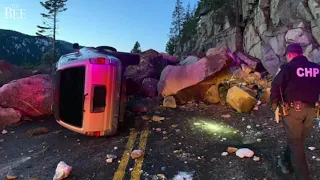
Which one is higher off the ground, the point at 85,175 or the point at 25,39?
the point at 25,39

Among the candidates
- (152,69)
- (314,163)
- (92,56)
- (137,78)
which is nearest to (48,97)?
(92,56)

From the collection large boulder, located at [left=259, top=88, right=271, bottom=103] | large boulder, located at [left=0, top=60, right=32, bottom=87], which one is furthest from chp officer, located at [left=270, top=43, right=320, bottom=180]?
large boulder, located at [left=0, top=60, right=32, bottom=87]

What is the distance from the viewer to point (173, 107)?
7449 mm

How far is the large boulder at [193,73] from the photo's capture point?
7.51 metres

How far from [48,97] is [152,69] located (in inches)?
176

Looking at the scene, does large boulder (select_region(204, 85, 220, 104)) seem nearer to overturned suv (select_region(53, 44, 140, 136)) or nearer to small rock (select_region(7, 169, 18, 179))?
overturned suv (select_region(53, 44, 140, 136))

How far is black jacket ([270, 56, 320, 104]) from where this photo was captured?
3.09 meters

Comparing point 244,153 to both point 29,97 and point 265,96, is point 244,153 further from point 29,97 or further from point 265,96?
point 29,97

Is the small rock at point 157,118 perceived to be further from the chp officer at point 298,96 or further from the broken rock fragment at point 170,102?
the chp officer at point 298,96

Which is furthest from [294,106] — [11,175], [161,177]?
[11,175]

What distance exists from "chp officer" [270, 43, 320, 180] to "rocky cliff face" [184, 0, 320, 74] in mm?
5882

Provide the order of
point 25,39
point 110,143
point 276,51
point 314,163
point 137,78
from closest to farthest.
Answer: point 314,163
point 110,143
point 137,78
point 276,51
point 25,39

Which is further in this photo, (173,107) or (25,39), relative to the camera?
(25,39)

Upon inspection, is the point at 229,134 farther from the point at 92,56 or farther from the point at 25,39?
the point at 25,39
